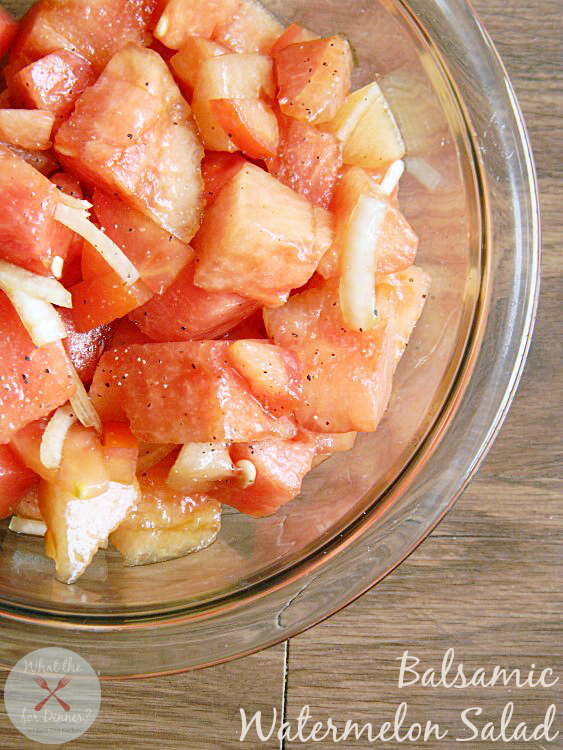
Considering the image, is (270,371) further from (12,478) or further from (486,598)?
(486,598)

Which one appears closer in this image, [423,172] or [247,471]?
[247,471]

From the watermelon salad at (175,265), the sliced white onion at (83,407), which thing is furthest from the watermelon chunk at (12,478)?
the sliced white onion at (83,407)

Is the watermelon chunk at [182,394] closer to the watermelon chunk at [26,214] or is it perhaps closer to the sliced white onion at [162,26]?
the watermelon chunk at [26,214]

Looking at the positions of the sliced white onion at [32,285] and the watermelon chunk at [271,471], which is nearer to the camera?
the sliced white onion at [32,285]

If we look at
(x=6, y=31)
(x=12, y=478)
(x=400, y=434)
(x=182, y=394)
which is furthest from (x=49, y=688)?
(x=6, y=31)

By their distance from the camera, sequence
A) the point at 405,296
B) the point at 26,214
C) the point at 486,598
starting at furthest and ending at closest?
the point at 486,598, the point at 405,296, the point at 26,214

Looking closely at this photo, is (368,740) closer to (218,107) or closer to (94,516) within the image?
(94,516)

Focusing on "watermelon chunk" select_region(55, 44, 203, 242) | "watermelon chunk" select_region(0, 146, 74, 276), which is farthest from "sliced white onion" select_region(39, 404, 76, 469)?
"watermelon chunk" select_region(55, 44, 203, 242)
